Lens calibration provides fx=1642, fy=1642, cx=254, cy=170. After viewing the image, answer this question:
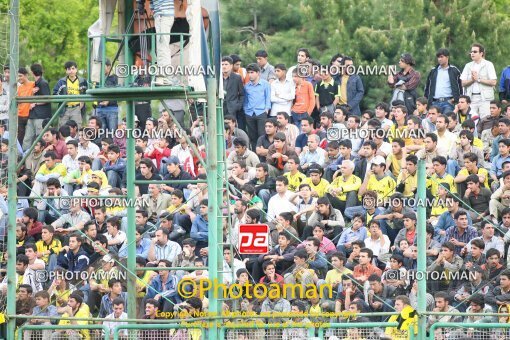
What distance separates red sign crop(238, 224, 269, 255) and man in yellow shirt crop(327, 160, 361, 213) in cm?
215

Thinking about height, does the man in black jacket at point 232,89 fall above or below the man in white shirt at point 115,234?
above

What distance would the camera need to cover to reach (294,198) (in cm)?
2830

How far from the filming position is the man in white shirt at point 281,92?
3148cm

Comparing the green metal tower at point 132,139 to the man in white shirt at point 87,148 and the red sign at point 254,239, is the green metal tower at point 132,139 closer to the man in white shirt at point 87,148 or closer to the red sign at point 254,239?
the red sign at point 254,239

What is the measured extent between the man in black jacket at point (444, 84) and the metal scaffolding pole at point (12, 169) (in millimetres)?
9614

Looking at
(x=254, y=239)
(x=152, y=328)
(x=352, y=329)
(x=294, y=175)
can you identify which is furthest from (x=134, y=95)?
(x=294, y=175)

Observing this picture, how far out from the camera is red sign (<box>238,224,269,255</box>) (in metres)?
26.1

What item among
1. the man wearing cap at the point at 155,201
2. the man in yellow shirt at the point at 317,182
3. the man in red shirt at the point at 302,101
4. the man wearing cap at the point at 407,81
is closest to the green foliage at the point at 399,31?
the man in red shirt at the point at 302,101

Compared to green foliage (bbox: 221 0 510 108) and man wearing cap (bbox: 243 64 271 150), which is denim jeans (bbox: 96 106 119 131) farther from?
green foliage (bbox: 221 0 510 108)

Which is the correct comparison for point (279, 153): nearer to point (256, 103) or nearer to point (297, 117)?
point (297, 117)

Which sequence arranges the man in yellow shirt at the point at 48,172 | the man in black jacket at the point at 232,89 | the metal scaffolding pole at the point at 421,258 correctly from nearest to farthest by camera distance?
the metal scaffolding pole at the point at 421,258, the man in yellow shirt at the point at 48,172, the man in black jacket at the point at 232,89

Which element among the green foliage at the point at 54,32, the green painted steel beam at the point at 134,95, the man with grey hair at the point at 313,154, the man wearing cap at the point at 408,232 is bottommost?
the man wearing cap at the point at 408,232

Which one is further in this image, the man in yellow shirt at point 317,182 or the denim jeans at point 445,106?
the denim jeans at point 445,106

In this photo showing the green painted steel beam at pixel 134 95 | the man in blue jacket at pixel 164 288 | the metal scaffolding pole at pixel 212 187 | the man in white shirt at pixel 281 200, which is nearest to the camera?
the metal scaffolding pole at pixel 212 187
